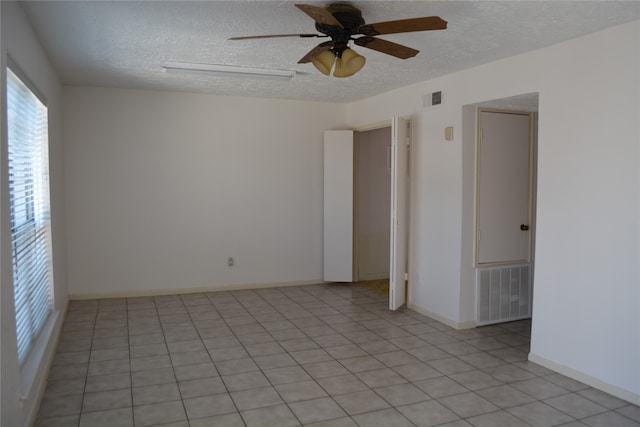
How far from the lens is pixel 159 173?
591cm

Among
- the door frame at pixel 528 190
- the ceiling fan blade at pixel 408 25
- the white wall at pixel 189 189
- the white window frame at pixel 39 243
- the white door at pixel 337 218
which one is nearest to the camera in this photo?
the ceiling fan blade at pixel 408 25

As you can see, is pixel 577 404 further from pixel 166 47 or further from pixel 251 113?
pixel 251 113

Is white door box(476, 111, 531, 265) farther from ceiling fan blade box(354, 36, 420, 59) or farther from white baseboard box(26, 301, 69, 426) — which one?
white baseboard box(26, 301, 69, 426)

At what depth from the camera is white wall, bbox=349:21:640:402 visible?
123 inches

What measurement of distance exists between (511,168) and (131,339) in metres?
3.83

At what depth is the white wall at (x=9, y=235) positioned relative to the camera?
2.30 m

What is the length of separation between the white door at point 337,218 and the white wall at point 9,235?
3214 mm

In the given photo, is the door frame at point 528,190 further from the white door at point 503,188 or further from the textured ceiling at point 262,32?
the textured ceiling at point 262,32

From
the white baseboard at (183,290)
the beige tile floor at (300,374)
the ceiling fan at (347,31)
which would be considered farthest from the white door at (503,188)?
→ the white baseboard at (183,290)

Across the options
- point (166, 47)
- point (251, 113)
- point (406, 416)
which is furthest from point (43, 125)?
point (406, 416)

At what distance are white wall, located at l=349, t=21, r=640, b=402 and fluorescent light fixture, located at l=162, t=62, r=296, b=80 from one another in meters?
1.77

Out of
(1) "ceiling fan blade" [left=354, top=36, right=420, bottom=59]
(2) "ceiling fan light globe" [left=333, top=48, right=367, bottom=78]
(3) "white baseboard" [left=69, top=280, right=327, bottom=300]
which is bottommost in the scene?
(3) "white baseboard" [left=69, top=280, right=327, bottom=300]

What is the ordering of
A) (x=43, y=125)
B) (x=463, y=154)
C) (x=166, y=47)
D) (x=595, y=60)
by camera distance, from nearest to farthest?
(x=595, y=60) → (x=166, y=47) → (x=43, y=125) → (x=463, y=154)

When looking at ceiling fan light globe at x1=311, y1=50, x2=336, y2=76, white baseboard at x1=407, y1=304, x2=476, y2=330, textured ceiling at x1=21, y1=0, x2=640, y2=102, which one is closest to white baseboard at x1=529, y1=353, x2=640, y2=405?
white baseboard at x1=407, y1=304, x2=476, y2=330
